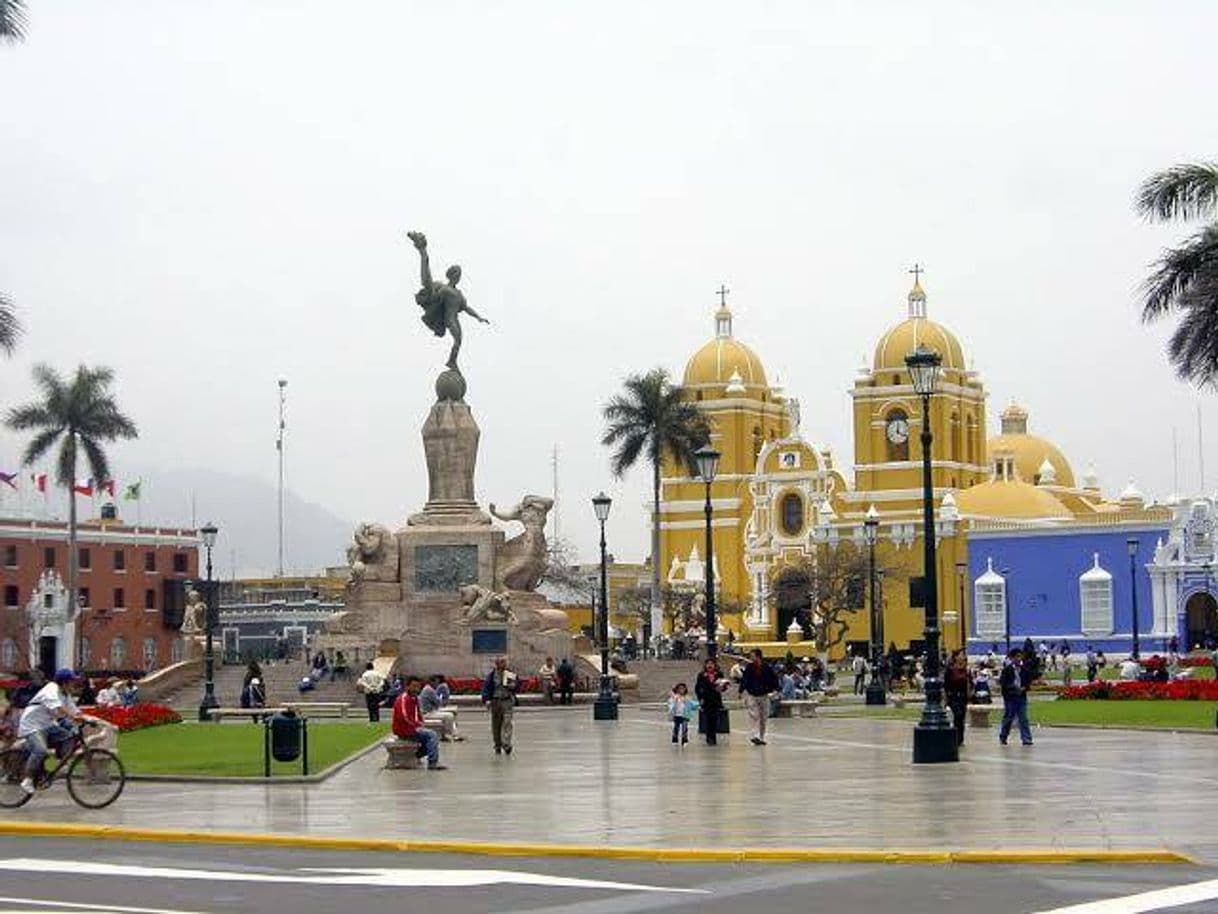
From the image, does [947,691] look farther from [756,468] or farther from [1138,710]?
[756,468]

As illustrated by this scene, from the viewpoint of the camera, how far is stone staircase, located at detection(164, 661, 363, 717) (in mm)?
55000

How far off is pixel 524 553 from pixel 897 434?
57544mm

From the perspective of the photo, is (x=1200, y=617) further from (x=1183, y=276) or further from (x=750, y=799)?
(x=750, y=799)

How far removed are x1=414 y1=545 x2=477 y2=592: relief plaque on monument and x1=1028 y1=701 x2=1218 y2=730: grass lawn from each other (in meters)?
16.1

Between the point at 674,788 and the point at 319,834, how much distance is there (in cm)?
620

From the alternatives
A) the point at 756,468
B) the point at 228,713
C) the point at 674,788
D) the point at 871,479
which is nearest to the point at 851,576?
the point at 871,479

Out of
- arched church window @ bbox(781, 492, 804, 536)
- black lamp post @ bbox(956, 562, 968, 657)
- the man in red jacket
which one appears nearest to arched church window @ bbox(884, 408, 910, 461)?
arched church window @ bbox(781, 492, 804, 536)

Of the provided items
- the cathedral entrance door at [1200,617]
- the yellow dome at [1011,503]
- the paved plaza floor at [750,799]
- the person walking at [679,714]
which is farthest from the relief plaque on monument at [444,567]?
the yellow dome at [1011,503]

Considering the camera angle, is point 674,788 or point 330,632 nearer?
point 674,788

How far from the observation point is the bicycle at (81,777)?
879 inches

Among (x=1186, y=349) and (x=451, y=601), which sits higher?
(x=1186, y=349)

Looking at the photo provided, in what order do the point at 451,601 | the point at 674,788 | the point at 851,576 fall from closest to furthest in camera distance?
the point at 674,788 → the point at 451,601 → the point at 851,576

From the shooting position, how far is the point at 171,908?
14.1 m

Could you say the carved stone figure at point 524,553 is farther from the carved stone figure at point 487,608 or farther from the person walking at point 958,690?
the person walking at point 958,690
